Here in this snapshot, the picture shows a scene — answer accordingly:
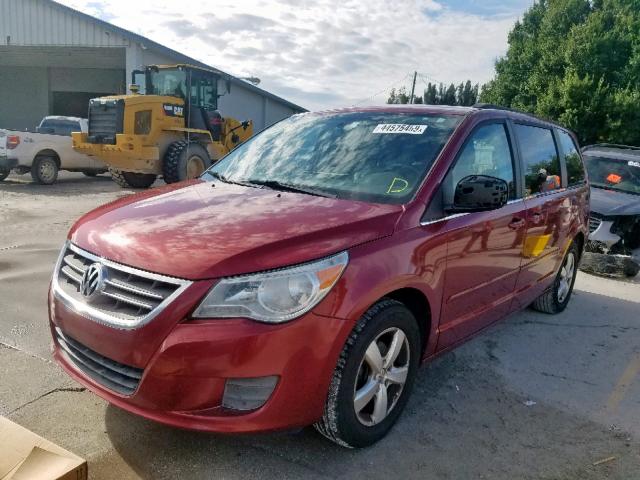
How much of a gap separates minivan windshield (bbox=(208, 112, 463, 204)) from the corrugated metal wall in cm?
1724

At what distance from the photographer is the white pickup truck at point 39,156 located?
497 inches

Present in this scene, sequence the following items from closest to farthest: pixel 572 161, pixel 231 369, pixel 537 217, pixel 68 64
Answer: pixel 231 369, pixel 537 217, pixel 572 161, pixel 68 64

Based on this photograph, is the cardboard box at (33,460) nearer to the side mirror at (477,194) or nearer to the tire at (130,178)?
the side mirror at (477,194)

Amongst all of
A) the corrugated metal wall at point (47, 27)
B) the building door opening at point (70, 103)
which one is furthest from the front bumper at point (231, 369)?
the building door opening at point (70, 103)

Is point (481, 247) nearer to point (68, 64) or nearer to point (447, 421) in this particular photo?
point (447, 421)

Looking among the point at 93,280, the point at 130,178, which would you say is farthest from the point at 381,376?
the point at 130,178

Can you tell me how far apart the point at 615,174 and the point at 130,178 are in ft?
33.8

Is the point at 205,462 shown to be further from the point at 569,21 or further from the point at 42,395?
the point at 569,21

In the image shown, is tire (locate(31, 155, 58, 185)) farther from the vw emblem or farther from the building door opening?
the building door opening

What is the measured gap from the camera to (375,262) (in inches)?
99.0

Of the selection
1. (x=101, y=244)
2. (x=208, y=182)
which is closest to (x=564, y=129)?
(x=208, y=182)

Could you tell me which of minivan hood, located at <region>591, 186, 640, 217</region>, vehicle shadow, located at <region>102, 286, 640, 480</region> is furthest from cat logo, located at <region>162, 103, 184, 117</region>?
vehicle shadow, located at <region>102, 286, 640, 480</region>

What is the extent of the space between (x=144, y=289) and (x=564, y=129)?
4.33 meters

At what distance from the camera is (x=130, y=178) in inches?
510
